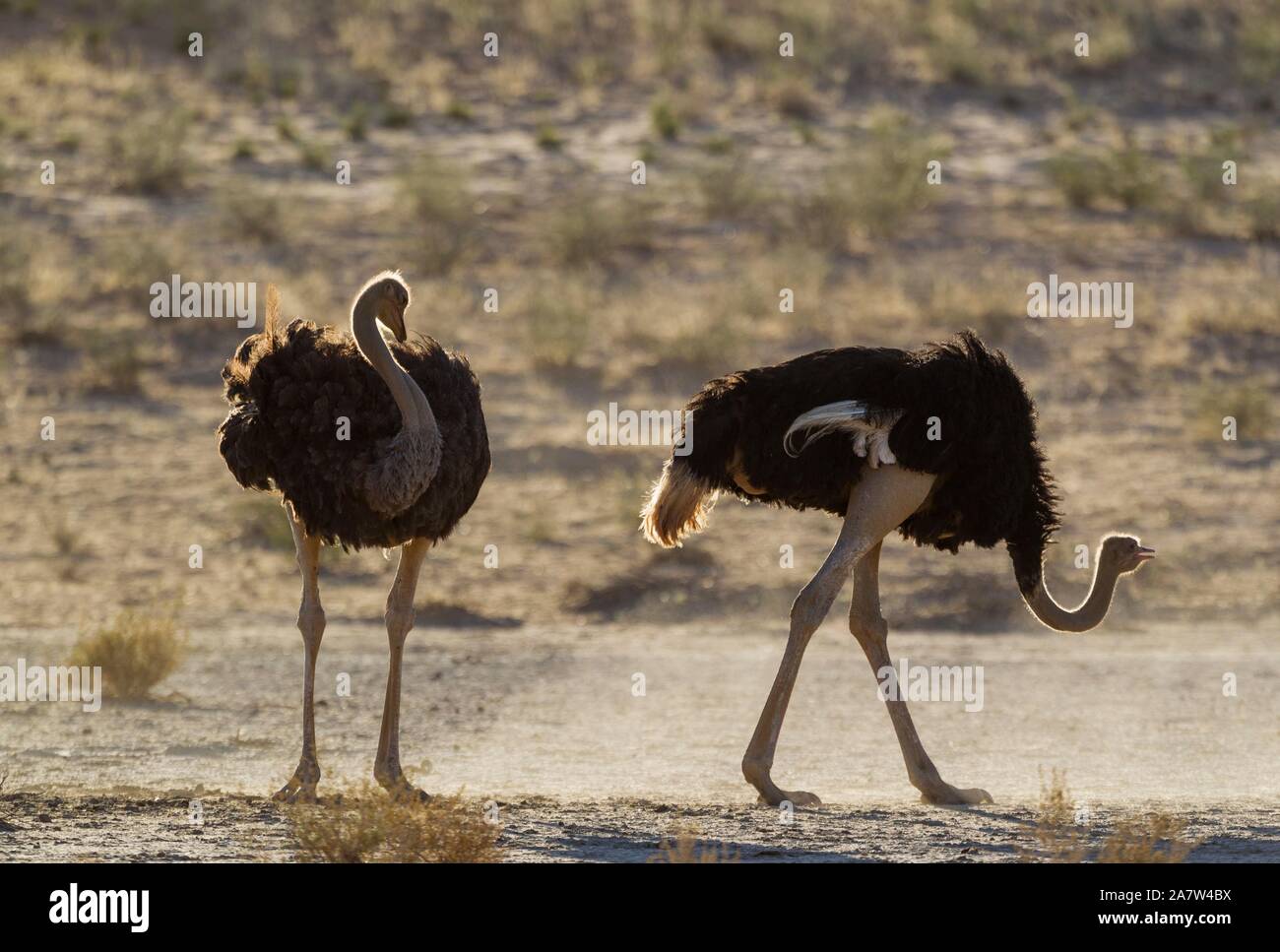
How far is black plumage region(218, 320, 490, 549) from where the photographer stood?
7949mm

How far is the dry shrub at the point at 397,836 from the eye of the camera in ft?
21.8

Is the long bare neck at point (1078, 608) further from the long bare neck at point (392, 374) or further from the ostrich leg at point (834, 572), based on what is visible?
the long bare neck at point (392, 374)

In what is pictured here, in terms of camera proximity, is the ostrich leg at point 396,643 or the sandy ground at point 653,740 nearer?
the sandy ground at point 653,740

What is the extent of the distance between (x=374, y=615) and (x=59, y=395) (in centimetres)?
602

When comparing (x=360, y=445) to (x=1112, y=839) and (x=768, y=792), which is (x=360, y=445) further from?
(x=1112, y=839)

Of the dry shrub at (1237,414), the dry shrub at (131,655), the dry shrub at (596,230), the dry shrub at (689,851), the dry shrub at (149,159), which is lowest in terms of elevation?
the dry shrub at (689,851)

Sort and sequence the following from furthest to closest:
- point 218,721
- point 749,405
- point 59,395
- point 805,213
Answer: point 805,213
point 59,395
point 218,721
point 749,405

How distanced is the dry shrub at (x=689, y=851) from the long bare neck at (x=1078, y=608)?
200cm

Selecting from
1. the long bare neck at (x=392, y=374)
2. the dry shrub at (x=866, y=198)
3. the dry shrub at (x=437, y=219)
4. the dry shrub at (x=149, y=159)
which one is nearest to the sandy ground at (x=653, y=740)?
the long bare neck at (x=392, y=374)

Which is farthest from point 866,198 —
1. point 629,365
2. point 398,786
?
point 398,786

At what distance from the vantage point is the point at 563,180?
82.7 ft

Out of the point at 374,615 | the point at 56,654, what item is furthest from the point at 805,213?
the point at 56,654

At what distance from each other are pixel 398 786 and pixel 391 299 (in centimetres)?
205
